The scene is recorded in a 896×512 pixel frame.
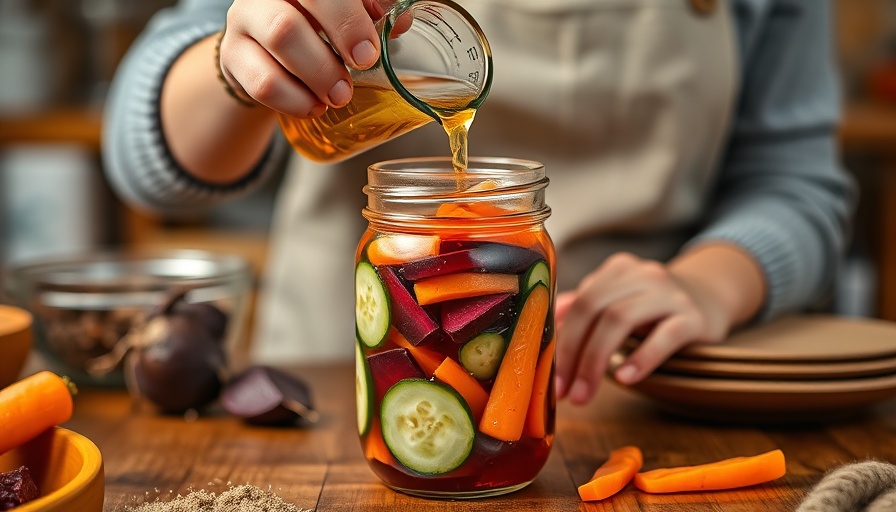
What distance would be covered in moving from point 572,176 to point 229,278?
47 cm

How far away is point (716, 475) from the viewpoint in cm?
81

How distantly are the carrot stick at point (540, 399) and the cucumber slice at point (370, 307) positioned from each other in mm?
123

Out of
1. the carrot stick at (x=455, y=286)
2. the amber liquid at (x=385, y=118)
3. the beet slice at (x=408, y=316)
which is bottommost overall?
the beet slice at (x=408, y=316)

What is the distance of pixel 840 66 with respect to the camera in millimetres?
2938

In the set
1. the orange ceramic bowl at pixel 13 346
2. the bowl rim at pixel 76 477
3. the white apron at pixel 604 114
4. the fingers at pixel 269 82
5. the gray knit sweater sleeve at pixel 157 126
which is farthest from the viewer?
the white apron at pixel 604 114

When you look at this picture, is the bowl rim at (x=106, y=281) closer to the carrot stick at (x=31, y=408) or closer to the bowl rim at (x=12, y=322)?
the bowl rim at (x=12, y=322)

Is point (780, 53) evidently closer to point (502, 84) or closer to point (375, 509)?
point (502, 84)

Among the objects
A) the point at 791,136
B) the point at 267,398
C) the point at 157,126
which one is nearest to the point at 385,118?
the point at 267,398

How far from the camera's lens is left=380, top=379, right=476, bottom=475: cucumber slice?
0.74 m

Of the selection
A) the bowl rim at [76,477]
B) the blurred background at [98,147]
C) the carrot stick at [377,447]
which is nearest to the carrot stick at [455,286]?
the carrot stick at [377,447]

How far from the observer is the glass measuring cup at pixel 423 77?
2.44 feet

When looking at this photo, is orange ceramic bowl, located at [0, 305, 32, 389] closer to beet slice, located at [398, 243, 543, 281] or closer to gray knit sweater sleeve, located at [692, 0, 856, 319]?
beet slice, located at [398, 243, 543, 281]

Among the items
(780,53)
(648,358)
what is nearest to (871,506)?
(648,358)

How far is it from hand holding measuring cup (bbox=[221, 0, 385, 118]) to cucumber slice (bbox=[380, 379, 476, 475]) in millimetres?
220
